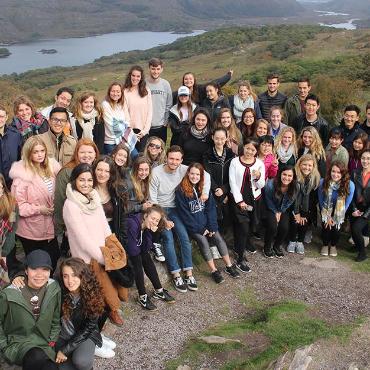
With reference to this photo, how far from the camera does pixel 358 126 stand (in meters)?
9.20

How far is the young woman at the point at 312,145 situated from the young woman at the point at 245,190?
46.9 inches

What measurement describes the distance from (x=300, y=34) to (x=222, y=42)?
26191 mm

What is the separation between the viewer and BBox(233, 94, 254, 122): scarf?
31.0ft

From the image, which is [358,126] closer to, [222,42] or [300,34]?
[300,34]

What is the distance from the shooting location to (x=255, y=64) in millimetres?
69062

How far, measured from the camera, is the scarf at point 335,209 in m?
8.67

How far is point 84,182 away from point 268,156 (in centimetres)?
388

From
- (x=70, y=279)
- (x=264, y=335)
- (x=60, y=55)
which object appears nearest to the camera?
(x=70, y=279)

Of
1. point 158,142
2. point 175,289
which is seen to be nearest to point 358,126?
point 158,142

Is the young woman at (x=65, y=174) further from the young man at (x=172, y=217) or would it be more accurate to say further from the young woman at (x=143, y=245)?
the young man at (x=172, y=217)

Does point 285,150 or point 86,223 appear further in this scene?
point 285,150

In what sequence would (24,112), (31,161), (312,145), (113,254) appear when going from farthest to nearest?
(312,145)
(24,112)
(31,161)
(113,254)

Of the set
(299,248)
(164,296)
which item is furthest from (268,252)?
(164,296)

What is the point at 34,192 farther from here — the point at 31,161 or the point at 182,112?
the point at 182,112
